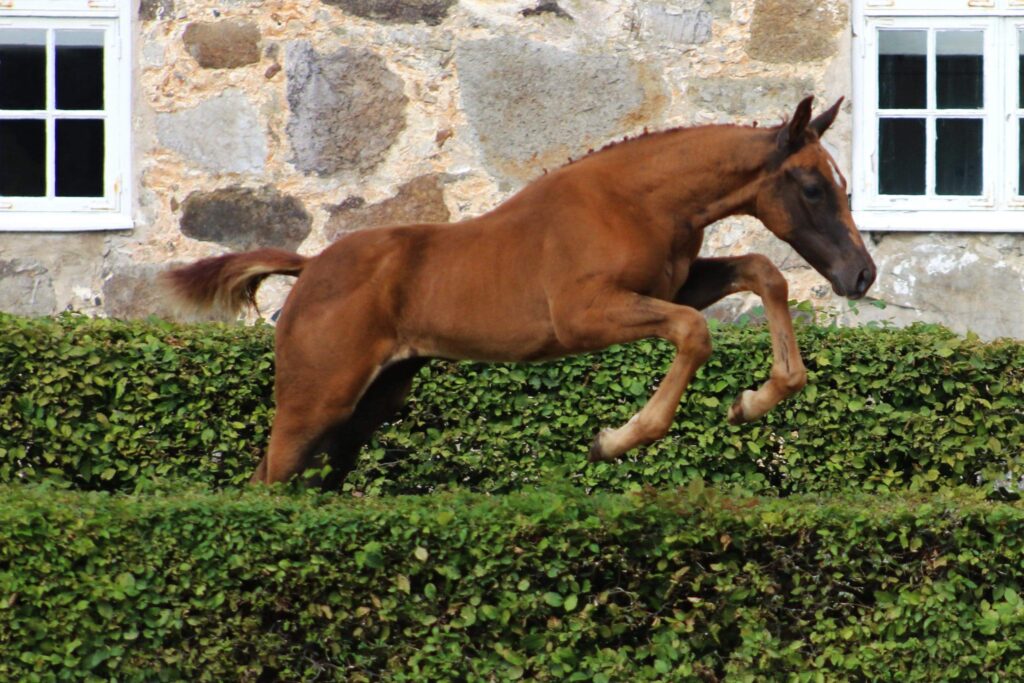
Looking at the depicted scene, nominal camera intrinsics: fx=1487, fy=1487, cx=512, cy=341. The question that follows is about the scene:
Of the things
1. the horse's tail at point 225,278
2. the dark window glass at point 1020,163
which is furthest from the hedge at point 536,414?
the dark window glass at point 1020,163

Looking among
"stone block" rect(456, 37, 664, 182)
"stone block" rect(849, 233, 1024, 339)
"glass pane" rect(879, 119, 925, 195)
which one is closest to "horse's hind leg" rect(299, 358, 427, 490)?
"stone block" rect(456, 37, 664, 182)

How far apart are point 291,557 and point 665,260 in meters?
1.64

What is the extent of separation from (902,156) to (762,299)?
351 cm

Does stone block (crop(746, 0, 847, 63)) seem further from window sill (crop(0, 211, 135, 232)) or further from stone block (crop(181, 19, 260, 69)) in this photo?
window sill (crop(0, 211, 135, 232))

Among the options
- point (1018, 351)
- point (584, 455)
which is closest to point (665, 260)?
point (584, 455)

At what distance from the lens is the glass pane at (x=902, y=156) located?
27.0 ft

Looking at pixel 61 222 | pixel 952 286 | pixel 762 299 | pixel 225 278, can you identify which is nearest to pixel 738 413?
pixel 762 299

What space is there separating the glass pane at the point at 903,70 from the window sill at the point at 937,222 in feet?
2.12

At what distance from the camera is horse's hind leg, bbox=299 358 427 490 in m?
5.81

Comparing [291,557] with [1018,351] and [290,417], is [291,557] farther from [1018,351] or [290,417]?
[1018,351]

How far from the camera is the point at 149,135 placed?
27.0 ft

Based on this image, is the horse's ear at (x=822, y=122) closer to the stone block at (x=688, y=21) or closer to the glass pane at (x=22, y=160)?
the stone block at (x=688, y=21)

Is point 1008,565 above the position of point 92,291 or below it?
below

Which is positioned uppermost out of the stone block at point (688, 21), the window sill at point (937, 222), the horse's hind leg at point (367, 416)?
the stone block at point (688, 21)
